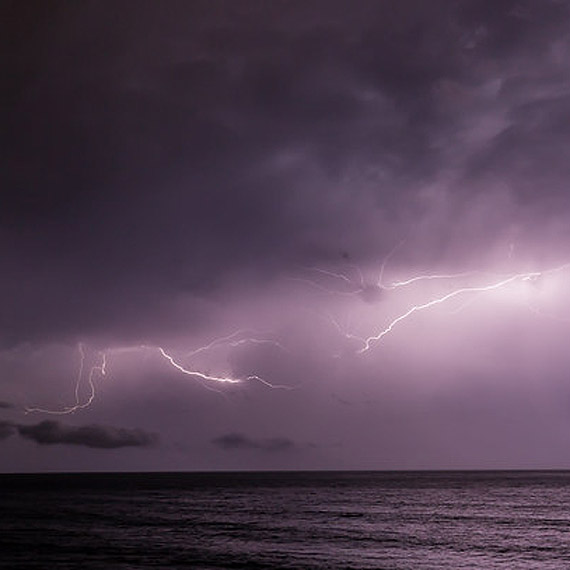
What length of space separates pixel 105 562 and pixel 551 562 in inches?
960

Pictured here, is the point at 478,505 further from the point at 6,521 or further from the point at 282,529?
the point at 6,521

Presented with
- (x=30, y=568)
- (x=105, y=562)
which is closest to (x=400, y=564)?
(x=105, y=562)

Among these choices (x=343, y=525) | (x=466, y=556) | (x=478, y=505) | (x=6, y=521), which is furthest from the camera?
(x=478, y=505)

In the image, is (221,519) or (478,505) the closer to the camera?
(221,519)

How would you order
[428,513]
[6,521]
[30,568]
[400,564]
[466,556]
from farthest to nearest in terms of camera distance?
[428,513] < [6,521] < [466,556] < [400,564] < [30,568]

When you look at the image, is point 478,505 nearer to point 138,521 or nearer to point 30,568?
point 138,521

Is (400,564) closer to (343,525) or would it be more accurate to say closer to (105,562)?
(105,562)

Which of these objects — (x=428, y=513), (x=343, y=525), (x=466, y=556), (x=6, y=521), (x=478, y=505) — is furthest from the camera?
(x=478, y=505)

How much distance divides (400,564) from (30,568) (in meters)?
19.3

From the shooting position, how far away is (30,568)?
36.3 meters

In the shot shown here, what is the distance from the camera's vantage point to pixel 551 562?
1575 inches

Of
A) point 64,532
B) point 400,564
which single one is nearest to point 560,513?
point 400,564

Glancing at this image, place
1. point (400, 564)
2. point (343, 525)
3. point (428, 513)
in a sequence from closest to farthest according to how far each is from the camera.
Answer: point (400, 564) → point (343, 525) → point (428, 513)

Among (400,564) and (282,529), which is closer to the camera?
(400,564)
